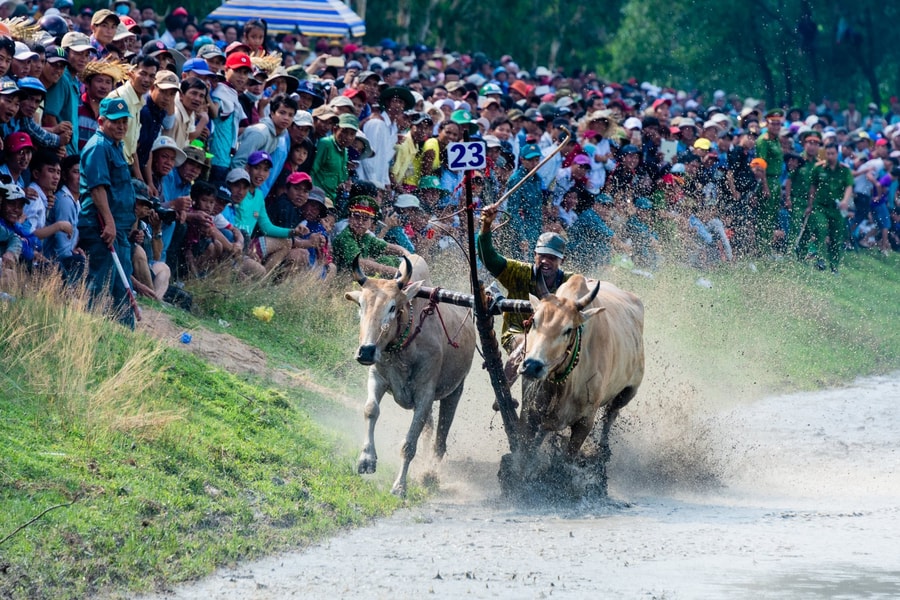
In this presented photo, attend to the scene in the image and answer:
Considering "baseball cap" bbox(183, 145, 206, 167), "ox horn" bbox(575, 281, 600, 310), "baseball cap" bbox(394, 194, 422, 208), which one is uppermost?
"baseball cap" bbox(183, 145, 206, 167)

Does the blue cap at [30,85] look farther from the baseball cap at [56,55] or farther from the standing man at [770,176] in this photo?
the standing man at [770,176]

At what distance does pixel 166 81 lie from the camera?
44.9ft

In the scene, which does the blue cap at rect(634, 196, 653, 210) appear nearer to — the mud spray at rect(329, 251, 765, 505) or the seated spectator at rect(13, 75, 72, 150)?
the mud spray at rect(329, 251, 765, 505)

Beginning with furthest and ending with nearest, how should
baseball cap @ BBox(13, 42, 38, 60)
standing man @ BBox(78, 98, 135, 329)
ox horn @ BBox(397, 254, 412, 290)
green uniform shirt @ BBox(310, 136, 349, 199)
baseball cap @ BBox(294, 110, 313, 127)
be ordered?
green uniform shirt @ BBox(310, 136, 349, 199) < baseball cap @ BBox(294, 110, 313, 127) < baseball cap @ BBox(13, 42, 38, 60) < standing man @ BBox(78, 98, 135, 329) < ox horn @ BBox(397, 254, 412, 290)

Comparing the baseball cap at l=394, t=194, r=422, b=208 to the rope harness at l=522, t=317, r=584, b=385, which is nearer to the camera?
the rope harness at l=522, t=317, r=584, b=385

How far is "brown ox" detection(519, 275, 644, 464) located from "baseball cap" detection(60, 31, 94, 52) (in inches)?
196

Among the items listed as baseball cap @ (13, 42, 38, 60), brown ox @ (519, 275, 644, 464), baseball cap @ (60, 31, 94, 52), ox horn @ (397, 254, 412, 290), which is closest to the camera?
brown ox @ (519, 275, 644, 464)

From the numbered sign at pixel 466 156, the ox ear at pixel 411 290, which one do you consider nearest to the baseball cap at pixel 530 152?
the ox ear at pixel 411 290

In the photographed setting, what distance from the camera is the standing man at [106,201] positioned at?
12219 millimetres

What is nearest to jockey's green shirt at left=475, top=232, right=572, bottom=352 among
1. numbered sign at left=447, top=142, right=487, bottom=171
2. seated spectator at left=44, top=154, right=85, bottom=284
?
numbered sign at left=447, top=142, right=487, bottom=171

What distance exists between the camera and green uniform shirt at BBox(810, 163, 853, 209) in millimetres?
24734

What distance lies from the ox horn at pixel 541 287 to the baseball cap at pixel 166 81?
4177 millimetres

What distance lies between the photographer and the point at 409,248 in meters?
16.5

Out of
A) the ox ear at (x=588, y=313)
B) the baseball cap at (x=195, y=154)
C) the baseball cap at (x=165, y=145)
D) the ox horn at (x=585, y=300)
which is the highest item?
the baseball cap at (x=165, y=145)
